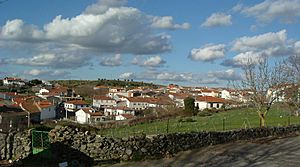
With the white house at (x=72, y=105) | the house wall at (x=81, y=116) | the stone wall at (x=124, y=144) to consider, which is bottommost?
the house wall at (x=81, y=116)

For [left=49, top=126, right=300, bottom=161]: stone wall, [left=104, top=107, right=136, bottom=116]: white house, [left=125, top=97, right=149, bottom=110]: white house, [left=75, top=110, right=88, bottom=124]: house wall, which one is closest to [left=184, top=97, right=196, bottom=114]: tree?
[left=75, top=110, right=88, bottom=124]: house wall

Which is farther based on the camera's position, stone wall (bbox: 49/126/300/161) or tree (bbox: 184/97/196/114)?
tree (bbox: 184/97/196/114)

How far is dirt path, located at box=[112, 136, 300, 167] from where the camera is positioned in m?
14.2

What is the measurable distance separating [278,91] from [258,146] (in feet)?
41.2

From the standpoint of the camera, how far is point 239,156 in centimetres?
1573

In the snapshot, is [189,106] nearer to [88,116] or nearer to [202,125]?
[202,125]

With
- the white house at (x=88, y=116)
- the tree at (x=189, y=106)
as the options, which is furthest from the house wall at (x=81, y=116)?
the tree at (x=189, y=106)

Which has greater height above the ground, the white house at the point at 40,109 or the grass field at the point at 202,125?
the white house at the point at 40,109

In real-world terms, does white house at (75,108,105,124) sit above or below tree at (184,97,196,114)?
below

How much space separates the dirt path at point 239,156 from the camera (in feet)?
46.5

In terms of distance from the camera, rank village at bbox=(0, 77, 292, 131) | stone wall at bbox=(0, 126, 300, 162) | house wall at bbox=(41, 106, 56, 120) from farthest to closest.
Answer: house wall at bbox=(41, 106, 56, 120)
village at bbox=(0, 77, 292, 131)
stone wall at bbox=(0, 126, 300, 162)

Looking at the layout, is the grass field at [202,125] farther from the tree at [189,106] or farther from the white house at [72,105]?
the white house at [72,105]

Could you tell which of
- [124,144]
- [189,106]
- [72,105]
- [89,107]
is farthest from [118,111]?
[124,144]

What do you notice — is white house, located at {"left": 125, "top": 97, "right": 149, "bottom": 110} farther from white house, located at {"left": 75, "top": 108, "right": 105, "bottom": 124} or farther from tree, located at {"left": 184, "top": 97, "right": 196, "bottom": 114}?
A: tree, located at {"left": 184, "top": 97, "right": 196, "bottom": 114}
